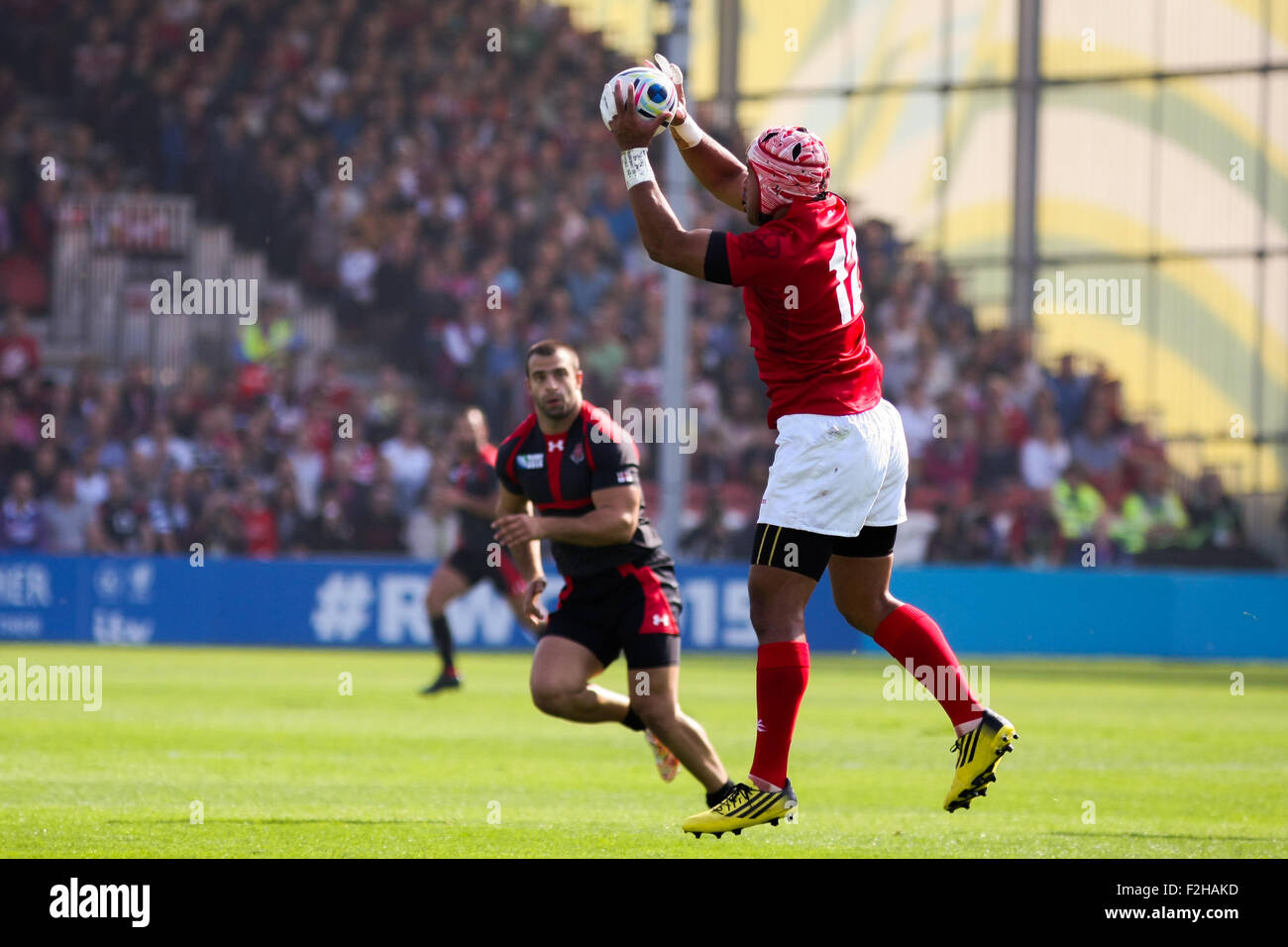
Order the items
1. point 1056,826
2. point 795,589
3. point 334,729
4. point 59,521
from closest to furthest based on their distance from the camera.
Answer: point 795,589 → point 1056,826 → point 334,729 → point 59,521

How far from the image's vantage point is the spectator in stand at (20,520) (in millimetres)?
21281

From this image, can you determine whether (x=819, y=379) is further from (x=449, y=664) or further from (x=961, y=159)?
(x=961, y=159)

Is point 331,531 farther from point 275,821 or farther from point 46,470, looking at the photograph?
point 275,821

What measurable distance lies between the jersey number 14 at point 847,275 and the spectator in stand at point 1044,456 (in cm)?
1555

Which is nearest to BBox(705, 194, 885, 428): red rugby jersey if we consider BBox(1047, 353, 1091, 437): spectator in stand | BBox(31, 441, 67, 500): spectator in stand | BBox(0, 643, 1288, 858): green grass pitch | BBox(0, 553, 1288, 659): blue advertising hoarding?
BBox(0, 643, 1288, 858): green grass pitch

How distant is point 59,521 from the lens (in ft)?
70.7

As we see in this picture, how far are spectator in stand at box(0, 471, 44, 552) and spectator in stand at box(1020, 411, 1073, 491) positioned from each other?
1156 centimetres

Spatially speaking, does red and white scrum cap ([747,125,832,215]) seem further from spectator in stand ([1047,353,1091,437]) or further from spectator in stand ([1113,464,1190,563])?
spectator in stand ([1047,353,1091,437])

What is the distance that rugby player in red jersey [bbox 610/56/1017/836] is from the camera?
6824 mm

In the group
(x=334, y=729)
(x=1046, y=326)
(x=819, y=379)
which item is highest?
(x=1046, y=326)

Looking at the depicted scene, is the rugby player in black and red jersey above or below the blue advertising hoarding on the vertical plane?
above
